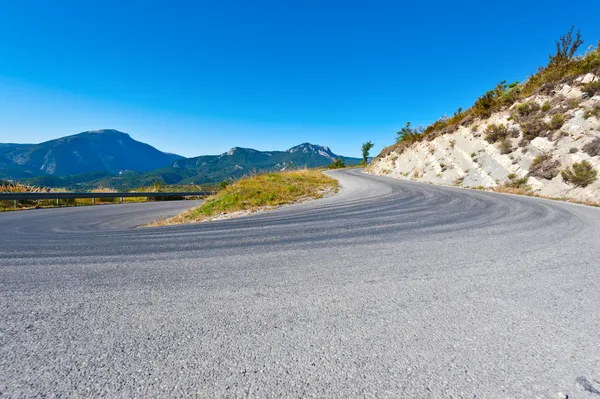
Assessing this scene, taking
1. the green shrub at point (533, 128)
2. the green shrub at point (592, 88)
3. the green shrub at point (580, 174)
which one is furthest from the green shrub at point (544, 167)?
the green shrub at point (592, 88)

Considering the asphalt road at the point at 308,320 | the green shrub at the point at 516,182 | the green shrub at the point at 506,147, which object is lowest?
the asphalt road at the point at 308,320

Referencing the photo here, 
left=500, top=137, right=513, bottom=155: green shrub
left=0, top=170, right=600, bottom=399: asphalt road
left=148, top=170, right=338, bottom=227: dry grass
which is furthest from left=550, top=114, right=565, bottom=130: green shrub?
left=0, top=170, right=600, bottom=399: asphalt road

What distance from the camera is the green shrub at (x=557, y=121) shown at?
543 inches

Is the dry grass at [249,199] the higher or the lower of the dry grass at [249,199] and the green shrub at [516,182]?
the lower

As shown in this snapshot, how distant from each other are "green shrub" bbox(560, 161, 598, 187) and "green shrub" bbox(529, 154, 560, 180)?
2.10 ft

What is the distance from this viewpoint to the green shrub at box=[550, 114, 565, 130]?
1379 centimetres

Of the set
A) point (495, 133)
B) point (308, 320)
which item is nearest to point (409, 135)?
point (495, 133)

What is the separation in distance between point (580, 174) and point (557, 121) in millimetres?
5127

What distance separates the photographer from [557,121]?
45.5ft

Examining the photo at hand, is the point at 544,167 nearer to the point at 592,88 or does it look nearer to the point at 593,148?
the point at 593,148

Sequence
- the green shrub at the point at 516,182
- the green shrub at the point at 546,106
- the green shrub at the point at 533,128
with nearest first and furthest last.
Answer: the green shrub at the point at 516,182 → the green shrub at the point at 533,128 → the green shrub at the point at 546,106

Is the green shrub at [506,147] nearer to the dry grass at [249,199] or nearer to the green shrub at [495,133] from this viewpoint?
the green shrub at [495,133]

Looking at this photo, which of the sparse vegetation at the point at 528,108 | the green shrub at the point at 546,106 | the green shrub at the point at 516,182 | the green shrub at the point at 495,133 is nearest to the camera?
the green shrub at the point at 516,182

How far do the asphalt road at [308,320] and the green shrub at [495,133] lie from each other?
15.2m
